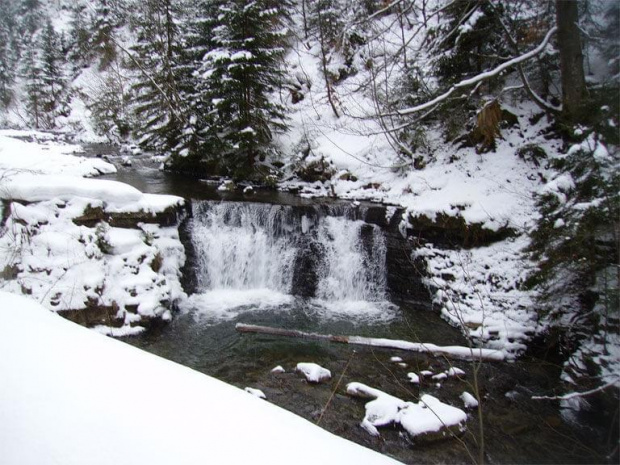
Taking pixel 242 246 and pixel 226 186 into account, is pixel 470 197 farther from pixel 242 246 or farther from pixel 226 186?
pixel 226 186

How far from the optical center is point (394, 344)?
5.47 m

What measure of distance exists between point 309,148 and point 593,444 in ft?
35.0

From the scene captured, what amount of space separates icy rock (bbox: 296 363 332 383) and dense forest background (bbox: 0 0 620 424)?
10.7 ft

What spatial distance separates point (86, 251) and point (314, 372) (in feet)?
16.2

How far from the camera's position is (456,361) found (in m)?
5.28

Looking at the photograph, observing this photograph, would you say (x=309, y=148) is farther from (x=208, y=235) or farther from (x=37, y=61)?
(x=37, y=61)

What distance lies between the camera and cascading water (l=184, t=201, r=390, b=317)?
749 centimetres

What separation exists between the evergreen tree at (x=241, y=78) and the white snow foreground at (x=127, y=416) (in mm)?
9838

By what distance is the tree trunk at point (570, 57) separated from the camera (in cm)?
263

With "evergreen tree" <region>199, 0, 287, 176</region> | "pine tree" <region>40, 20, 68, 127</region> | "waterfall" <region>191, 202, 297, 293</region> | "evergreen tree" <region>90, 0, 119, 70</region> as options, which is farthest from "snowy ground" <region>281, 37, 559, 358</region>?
"pine tree" <region>40, 20, 68, 127</region>


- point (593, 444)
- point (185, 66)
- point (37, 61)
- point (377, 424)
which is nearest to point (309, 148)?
point (185, 66)

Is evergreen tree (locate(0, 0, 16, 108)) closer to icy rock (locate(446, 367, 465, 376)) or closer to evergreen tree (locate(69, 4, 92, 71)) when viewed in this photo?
evergreen tree (locate(69, 4, 92, 71))

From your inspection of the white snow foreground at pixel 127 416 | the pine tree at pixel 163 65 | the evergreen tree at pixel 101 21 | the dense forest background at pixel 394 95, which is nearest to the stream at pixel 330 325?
the dense forest background at pixel 394 95

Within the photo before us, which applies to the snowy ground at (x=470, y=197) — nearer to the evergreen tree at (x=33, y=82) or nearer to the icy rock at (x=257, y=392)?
the icy rock at (x=257, y=392)
